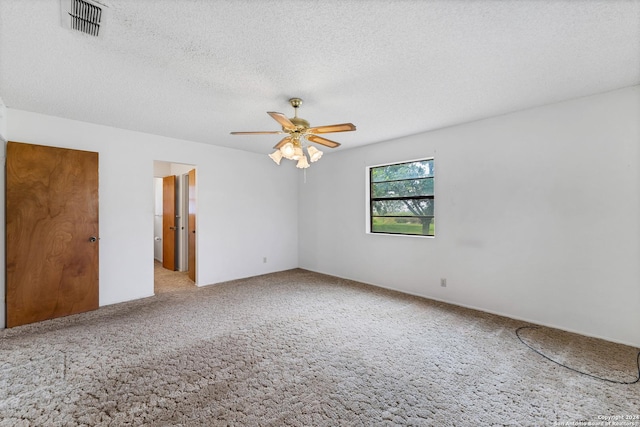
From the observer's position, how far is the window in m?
4.21

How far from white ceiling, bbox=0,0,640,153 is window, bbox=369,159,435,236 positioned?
45.3 inches

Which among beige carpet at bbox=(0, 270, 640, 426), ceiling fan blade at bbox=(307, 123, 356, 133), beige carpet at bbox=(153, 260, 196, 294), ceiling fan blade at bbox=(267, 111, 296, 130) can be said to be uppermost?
ceiling fan blade at bbox=(267, 111, 296, 130)

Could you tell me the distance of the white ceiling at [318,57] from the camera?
5.39 feet

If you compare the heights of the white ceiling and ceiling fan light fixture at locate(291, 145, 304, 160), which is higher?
the white ceiling

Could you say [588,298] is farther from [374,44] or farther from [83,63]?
[83,63]

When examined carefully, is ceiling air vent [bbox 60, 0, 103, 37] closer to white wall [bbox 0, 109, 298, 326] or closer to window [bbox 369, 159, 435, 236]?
white wall [bbox 0, 109, 298, 326]

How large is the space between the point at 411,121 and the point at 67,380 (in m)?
4.30

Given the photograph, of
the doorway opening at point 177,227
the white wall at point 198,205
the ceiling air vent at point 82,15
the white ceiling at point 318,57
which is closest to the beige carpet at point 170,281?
the doorway opening at point 177,227

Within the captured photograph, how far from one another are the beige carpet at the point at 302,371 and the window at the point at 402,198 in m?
1.42

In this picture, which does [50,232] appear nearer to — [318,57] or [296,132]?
[296,132]

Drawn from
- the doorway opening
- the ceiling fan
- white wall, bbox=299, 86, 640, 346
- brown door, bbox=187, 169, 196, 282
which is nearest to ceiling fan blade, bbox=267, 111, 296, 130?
the ceiling fan

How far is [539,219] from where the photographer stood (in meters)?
3.08

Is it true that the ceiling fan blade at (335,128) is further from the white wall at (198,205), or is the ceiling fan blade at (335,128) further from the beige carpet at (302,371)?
the white wall at (198,205)

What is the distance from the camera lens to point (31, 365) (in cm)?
226
